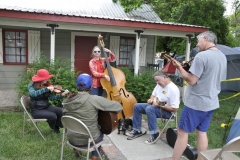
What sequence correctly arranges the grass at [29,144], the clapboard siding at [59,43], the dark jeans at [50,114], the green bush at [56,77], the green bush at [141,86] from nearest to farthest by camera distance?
the grass at [29,144], the dark jeans at [50,114], the green bush at [56,77], the green bush at [141,86], the clapboard siding at [59,43]

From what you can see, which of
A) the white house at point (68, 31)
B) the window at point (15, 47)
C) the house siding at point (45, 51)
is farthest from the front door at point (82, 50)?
the window at point (15, 47)

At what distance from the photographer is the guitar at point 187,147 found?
305cm

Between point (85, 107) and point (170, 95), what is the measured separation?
1.49 meters

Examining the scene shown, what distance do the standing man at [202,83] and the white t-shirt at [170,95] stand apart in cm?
84

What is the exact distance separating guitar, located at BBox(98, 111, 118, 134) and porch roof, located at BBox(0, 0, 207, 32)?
13.5ft

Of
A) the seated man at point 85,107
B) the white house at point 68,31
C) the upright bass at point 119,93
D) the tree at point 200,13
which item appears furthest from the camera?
the tree at point 200,13

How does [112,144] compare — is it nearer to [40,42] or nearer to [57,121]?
[57,121]

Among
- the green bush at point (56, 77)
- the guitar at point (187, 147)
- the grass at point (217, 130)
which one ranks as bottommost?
the grass at point (217, 130)

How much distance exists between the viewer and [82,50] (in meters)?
8.61

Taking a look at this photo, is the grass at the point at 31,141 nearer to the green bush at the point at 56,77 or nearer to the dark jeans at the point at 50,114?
the dark jeans at the point at 50,114

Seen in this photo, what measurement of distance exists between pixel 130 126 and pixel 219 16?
9.32 meters

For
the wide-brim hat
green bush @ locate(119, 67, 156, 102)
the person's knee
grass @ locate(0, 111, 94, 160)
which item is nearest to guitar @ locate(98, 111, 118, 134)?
grass @ locate(0, 111, 94, 160)

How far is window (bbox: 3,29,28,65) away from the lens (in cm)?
753

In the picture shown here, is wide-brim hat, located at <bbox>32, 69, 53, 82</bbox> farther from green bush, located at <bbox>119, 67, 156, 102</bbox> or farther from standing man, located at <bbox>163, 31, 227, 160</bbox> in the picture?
green bush, located at <bbox>119, 67, 156, 102</bbox>
